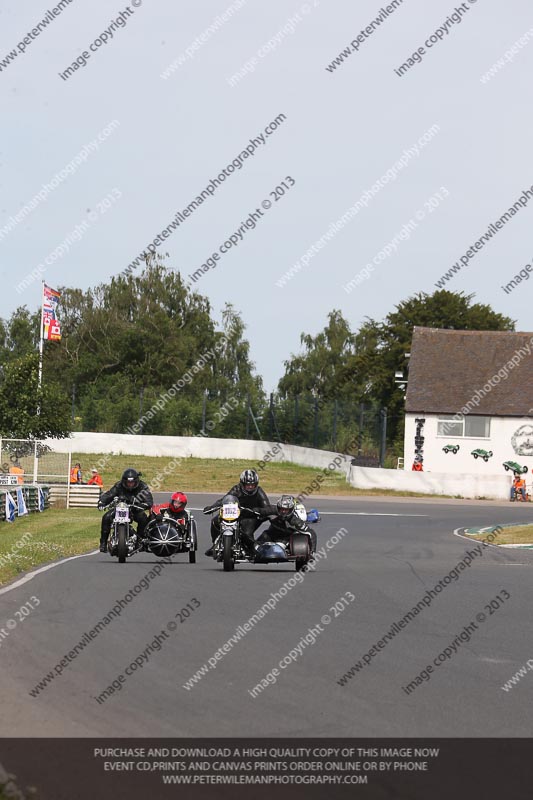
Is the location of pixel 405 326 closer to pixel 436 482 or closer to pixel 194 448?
pixel 194 448

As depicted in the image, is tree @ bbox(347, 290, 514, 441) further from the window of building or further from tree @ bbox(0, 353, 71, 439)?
tree @ bbox(0, 353, 71, 439)

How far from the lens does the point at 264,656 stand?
968 centimetres

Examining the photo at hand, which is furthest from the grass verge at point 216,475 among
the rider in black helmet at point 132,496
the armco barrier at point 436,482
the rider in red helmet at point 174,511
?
the rider in red helmet at point 174,511

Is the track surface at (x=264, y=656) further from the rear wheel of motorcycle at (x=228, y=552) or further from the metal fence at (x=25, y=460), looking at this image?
the metal fence at (x=25, y=460)

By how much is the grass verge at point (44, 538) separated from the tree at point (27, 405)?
13.7 m

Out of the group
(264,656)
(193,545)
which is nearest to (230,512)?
(193,545)

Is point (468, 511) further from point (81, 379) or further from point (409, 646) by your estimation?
point (81, 379)

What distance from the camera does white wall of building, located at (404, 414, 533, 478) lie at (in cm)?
5634

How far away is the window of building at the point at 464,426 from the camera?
56.8m

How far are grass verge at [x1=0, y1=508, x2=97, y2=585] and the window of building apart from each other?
26632 millimetres

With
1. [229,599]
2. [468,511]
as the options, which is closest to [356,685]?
[229,599]

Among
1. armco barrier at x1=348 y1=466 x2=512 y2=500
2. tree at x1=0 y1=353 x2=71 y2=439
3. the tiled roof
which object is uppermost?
the tiled roof

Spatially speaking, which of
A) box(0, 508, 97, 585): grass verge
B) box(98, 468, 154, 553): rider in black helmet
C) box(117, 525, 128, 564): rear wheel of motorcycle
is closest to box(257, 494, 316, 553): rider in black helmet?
box(98, 468, 154, 553): rider in black helmet

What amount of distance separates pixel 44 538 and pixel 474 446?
36.4 m
